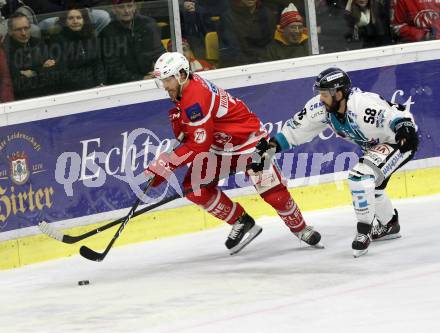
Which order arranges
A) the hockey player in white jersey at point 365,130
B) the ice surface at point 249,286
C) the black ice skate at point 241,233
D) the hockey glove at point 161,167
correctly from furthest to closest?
the black ice skate at point 241,233, the hockey glove at point 161,167, the hockey player in white jersey at point 365,130, the ice surface at point 249,286

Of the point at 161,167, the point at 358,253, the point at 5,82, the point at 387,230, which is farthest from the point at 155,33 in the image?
the point at 358,253

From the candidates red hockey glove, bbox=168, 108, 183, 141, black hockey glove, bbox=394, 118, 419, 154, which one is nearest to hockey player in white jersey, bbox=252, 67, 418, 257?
black hockey glove, bbox=394, 118, 419, 154

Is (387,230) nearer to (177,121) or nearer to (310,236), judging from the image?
(310,236)

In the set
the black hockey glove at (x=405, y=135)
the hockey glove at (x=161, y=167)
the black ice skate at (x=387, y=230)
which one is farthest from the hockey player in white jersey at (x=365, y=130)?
the hockey glove at (x=161, y=167)

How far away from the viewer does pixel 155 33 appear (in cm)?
793

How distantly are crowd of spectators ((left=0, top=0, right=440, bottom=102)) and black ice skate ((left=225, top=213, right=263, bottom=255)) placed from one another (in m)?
1.25

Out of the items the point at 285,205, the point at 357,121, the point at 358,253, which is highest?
the point at 357,121

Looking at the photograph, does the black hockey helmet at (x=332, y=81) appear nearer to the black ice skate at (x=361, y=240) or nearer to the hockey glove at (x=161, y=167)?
the black ice skate at (x=361, y=240)

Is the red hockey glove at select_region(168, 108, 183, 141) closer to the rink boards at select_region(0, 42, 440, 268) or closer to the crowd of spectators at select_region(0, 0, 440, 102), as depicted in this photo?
the rink boards at select_region(0, 42, 440, 268)

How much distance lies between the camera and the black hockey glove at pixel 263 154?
276 inches

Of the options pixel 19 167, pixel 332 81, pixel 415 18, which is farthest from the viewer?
pixel 415 18

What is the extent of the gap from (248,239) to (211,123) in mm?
906

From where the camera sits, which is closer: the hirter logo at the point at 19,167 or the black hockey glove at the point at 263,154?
the black hockey glove at the point at 263,154

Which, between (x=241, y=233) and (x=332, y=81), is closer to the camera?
(x=332, y=81)
